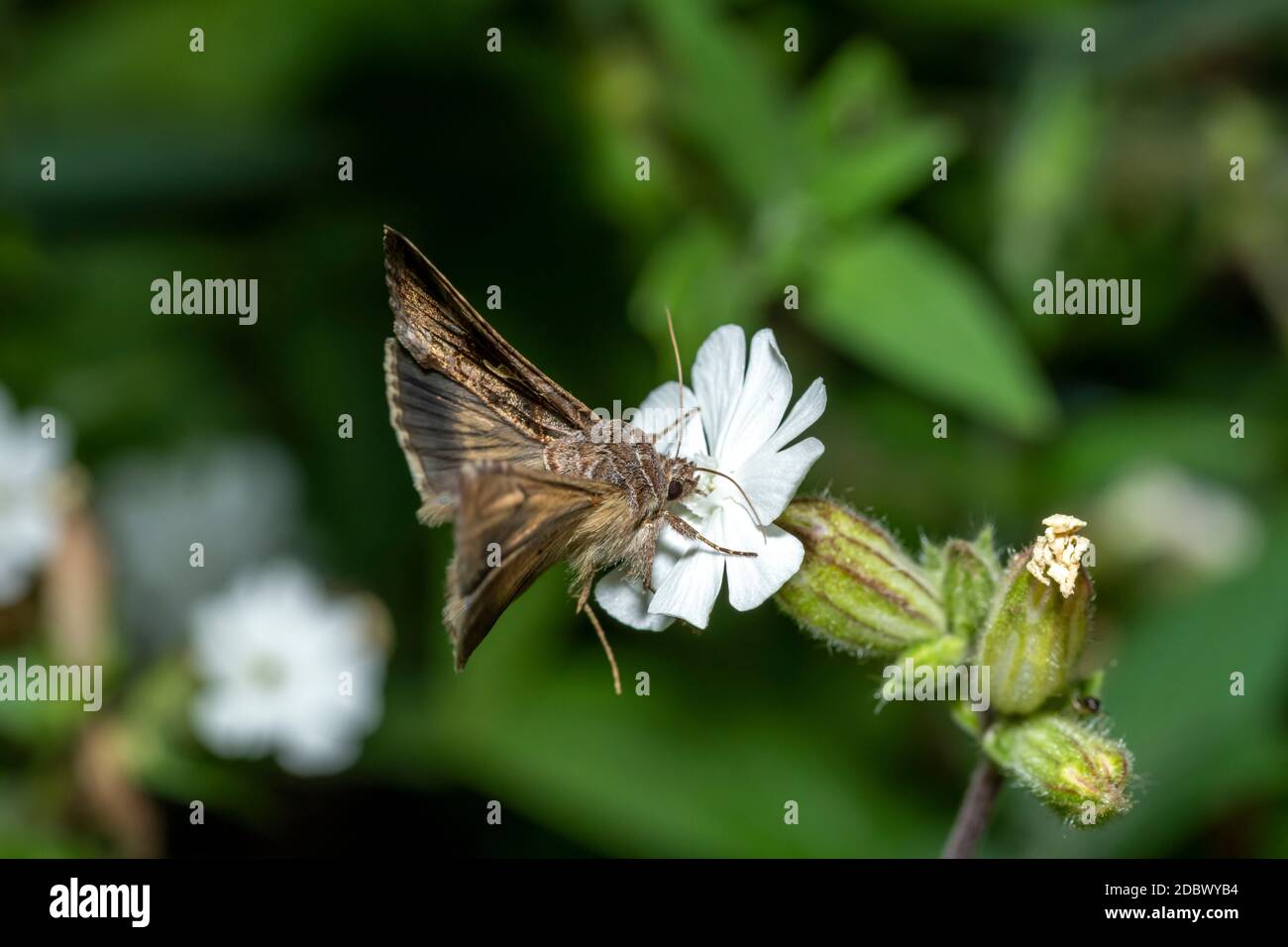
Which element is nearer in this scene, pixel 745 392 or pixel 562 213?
pixel 745 392

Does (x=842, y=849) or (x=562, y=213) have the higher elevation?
(x=562, y=213)

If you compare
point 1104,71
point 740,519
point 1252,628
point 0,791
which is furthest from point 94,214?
point 1252,628

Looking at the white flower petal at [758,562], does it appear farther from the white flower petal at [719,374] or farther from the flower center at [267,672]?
the flower center at [267,672]

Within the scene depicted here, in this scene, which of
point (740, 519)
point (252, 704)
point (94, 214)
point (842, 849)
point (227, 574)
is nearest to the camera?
point (740, 519)

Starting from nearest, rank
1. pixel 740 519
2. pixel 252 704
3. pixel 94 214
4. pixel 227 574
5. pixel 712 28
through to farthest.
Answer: pixel 740 519
pixel 712 28
pixel 252 704
pixel 94 214
pixel 227 574

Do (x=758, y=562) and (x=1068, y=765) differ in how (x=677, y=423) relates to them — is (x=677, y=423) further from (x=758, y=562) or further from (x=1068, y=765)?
(x=1068, y=765)

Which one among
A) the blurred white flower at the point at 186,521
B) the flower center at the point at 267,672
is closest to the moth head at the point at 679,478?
the flower center at the point at 267,672

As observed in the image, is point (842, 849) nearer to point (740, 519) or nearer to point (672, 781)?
point (672, 781)
